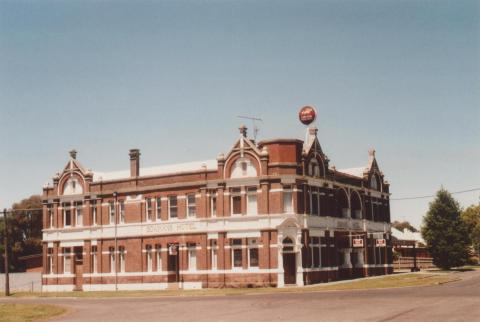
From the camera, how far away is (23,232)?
97812 mm

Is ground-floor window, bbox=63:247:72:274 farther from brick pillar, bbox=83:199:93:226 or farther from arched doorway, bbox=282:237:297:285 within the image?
arched doorway, bbox=282:237:297:285

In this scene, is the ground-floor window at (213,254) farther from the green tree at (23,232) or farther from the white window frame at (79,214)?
the green tree at (23,232)

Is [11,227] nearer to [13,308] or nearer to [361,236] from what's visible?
[361,236]

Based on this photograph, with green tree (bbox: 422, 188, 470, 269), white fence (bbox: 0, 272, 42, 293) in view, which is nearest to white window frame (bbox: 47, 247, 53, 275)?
white fence (bbox: 0, 272, 42, 293)

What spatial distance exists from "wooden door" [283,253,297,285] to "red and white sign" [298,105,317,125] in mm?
12063

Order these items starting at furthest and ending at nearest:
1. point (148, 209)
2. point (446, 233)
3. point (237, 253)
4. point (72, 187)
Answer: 1. point (446, 233)
2. point (72, 187)
3. point (148, 209)
4. point (237, 253)

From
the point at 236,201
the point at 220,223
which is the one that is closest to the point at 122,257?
the point at 220,223

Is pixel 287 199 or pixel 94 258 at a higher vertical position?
pixel 287 199

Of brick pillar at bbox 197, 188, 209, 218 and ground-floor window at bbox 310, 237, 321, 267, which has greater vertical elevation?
brick pillar at bbox 197, 188, 209, 218

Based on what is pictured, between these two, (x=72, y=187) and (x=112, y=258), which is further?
(x=72, y=187)

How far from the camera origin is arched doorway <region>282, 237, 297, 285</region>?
48.8 m

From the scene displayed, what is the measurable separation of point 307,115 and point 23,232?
60729 mm

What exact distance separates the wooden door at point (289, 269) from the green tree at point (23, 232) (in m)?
53.2

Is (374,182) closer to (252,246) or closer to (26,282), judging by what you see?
(252,246)
